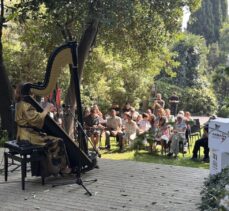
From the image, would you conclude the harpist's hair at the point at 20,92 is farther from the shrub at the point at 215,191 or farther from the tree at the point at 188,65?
the tree at the point at 188,65

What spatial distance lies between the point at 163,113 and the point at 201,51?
58.1ft

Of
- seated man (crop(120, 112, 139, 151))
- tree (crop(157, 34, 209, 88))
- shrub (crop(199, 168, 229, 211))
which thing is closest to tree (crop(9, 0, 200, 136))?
seated man (crop(120, 112, 139, 151))

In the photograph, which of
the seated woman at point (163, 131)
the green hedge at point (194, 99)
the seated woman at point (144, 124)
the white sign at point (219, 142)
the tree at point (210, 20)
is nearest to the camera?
the white sign at point (219, 142)

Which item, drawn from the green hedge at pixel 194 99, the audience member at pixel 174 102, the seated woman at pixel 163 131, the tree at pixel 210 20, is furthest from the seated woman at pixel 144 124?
the tree at pixel 210 20

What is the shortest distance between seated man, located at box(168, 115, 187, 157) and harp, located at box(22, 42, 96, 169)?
3392 millimetres

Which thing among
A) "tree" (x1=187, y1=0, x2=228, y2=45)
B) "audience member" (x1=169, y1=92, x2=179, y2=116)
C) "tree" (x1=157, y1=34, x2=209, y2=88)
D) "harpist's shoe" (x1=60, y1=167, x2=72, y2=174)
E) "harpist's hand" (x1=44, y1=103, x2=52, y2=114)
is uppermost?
"tree" (x1=187, y1=0, x2=228, y2=45)

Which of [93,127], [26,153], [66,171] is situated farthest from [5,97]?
[26,153]

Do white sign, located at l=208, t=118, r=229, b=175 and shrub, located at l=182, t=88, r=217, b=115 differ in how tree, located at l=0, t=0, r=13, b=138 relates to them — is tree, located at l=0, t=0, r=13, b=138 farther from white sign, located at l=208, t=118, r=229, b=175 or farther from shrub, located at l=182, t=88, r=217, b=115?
shrub, located at l=182, t=88, r=217, b=115

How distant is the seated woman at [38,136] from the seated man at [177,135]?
4174mm

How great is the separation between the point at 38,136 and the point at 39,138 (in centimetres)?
5

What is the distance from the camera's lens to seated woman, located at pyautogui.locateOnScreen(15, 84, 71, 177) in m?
7.52

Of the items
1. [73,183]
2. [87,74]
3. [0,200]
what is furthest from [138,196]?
[87,74]

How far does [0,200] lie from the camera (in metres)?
6.93

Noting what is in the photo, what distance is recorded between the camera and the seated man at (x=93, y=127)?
41.5 feet
